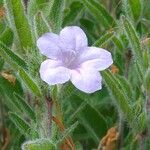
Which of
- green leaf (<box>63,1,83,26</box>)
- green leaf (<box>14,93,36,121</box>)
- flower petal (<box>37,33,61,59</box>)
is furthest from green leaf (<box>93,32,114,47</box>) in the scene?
green leaf (<box>63,1,83,26</box>)

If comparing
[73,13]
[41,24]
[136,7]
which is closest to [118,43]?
[136,7]

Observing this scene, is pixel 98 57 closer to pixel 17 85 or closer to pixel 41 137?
pixel 41 137

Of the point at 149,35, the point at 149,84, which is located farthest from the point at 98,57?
the point at 149,35

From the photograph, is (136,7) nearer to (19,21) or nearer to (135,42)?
(135,42)

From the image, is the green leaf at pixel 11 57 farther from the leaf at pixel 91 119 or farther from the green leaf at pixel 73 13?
the green leaf at pixel 73 13

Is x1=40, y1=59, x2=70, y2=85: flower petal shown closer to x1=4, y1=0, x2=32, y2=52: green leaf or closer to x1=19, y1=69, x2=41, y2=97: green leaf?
x1=19, y1=69, x2=41, y2=97: green leaf

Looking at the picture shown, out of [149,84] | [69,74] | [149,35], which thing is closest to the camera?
[69,74]
